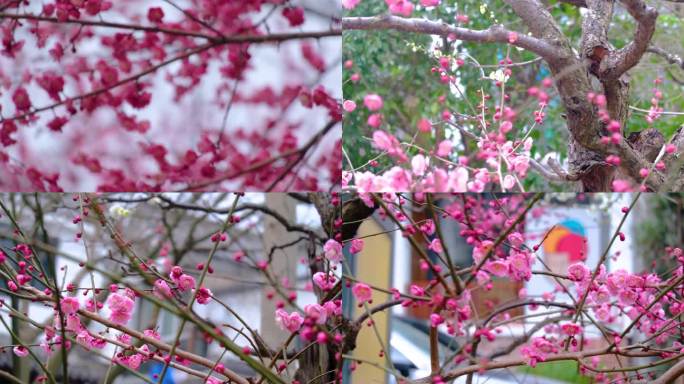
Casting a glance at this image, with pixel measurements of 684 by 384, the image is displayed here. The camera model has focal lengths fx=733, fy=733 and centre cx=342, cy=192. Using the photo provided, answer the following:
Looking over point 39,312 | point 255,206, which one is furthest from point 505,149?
point 39,312

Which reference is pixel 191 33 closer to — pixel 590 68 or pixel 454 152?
pixel 454 152

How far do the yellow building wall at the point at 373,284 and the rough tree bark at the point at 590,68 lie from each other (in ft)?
1.35

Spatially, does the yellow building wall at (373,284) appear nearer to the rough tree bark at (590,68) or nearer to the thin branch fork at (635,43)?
the rough tree bark at (590,68)

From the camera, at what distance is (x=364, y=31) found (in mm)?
1676

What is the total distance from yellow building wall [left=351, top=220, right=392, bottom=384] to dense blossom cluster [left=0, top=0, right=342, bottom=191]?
0.18 m

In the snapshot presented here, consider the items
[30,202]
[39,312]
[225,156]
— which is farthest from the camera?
[39,312]

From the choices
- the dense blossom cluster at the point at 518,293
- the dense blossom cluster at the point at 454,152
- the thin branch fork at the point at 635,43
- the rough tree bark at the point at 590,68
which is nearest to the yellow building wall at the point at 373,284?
the dense blossom cluster at the point at 518,293

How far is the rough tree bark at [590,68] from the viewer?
1.62 meters

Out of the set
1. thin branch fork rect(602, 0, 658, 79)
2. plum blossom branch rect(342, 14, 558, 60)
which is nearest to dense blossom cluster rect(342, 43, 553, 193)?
plum blossom branch rect(342, 14, 558, 60)

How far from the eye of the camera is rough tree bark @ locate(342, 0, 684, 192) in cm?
162

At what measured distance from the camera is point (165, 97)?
1.80 m

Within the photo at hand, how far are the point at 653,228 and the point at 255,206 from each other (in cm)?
121

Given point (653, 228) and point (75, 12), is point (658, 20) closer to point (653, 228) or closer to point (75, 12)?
point (653, 228)

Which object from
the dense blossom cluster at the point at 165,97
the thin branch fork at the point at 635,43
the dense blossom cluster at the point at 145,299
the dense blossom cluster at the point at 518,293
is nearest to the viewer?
the dense blossom cluster at the point at 518,293
